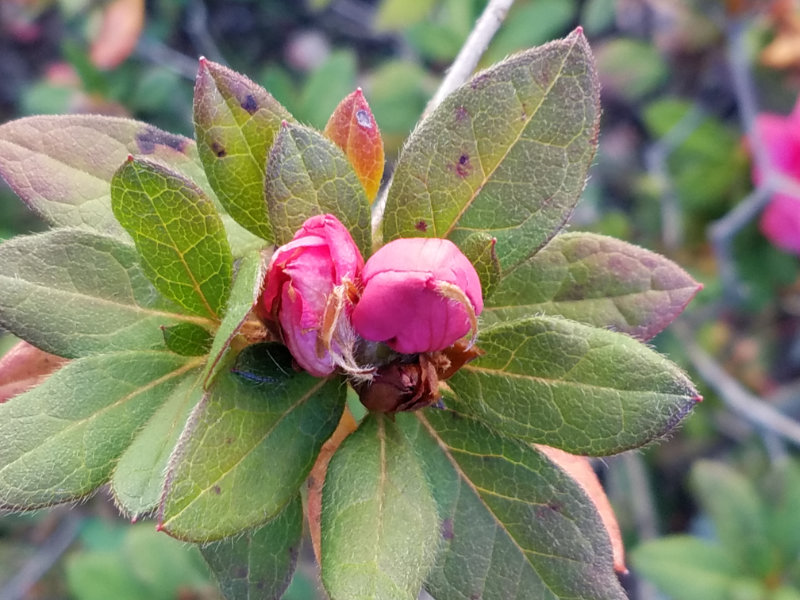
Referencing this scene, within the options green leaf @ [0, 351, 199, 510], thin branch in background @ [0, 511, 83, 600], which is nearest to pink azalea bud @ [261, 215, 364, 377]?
green leaf @ [0, 351, 199, 510]

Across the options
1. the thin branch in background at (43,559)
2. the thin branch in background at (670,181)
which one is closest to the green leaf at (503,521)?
the thin branch in background at (670,181)

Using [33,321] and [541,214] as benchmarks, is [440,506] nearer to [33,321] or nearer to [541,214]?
[541,214]

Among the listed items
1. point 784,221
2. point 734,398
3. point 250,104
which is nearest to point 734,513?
point 734,398

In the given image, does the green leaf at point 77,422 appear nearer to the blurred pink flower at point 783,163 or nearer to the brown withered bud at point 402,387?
the brown withered bud at point 402,387

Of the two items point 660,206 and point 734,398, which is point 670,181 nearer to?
point 660,206

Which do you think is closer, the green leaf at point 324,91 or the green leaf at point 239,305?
the green leaf at point 239,305

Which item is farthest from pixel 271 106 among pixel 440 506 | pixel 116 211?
pixel 440 506
